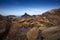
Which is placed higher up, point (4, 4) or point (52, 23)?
point (4, 4)

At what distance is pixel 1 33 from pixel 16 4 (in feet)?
2.94

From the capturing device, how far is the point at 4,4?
3182 millimetres

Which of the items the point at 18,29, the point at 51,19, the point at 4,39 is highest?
the point at 51,19

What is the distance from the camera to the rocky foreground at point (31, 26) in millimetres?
2916

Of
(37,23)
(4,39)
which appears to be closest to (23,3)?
(37,23)

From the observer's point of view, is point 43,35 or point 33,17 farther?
point 33,17

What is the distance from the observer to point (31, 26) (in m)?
3.02

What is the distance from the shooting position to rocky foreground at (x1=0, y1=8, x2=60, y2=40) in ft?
9.57

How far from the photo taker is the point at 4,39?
298 centimetres

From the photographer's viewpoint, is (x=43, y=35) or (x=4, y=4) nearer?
(x=43, y=35)

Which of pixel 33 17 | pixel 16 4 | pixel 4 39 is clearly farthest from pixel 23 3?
pixel 4 39

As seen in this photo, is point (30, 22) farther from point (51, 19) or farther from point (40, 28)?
point (51, 19)

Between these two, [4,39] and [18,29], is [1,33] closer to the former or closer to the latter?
[4,39]

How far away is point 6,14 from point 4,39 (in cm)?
69
